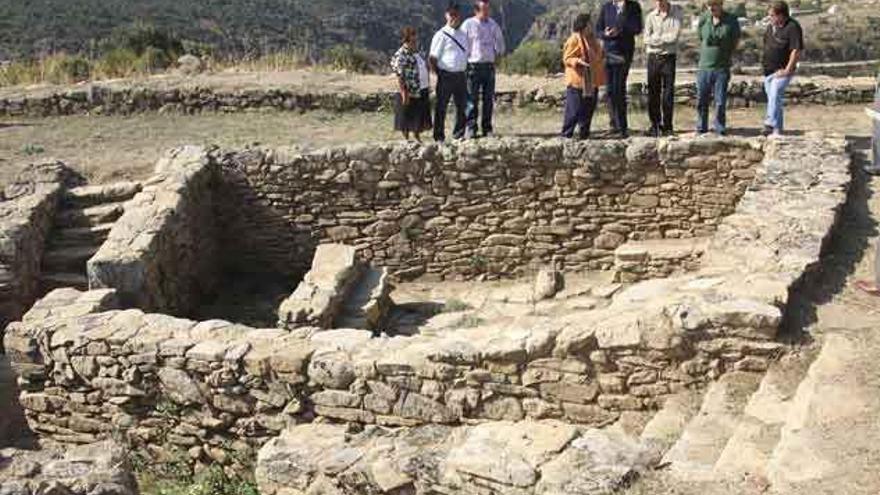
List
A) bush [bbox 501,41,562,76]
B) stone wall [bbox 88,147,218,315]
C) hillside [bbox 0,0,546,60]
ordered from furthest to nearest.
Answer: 1. hillside [bbox 0,0,546,60]
2. bush [bbox 501,41,562,76]
3. stone wall [bbox 88,147,218,315]

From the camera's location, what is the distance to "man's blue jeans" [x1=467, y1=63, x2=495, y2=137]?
35.2 feet

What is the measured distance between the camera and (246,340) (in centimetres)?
624

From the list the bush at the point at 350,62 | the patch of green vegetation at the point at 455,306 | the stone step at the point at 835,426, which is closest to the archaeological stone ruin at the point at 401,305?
the stone step at the point at 835,426

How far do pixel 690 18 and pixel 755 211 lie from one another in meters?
37.2

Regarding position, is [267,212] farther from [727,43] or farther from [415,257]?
[727,43]

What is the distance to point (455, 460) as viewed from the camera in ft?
15.9

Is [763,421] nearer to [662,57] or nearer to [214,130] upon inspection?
[662,57]

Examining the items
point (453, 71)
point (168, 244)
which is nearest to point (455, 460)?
point (168, 244)

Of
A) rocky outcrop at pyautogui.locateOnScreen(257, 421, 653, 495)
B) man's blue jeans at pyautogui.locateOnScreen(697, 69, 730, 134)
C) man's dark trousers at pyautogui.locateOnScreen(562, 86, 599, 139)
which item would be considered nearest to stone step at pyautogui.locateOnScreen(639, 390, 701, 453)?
rocky outcrop at pyautogui.locateOnScreen(257, 421, 653, 495)

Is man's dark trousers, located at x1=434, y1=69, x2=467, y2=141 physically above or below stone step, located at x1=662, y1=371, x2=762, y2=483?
above

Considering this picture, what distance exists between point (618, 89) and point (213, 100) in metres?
7.08

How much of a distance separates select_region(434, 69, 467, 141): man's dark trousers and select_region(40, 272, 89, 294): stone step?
4.26 metres

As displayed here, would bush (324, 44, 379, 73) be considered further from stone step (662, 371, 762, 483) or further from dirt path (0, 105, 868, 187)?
stone step (662, 371, 762, 483)

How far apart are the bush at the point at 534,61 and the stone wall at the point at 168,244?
27.3 feet
